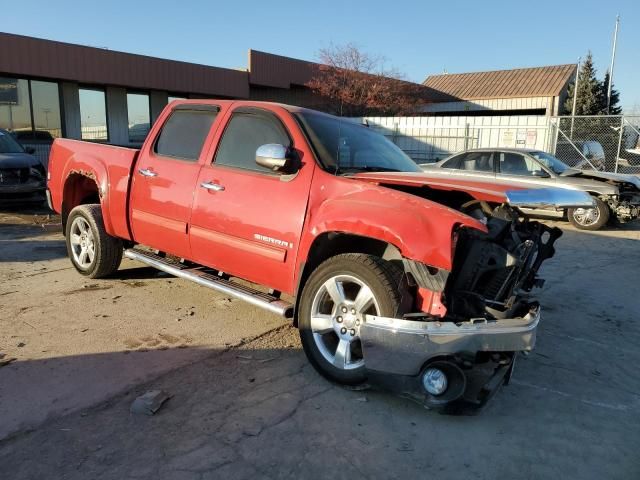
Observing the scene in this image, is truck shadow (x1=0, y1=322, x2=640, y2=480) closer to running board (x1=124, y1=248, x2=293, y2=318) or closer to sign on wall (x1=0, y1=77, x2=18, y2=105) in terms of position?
running board (x1=124, y1=248, x2=293, y2=318)

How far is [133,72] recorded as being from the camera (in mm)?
19016

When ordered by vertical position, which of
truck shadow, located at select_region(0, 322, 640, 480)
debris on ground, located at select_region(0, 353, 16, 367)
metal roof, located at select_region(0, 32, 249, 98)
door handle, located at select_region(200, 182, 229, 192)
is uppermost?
metal roof, located at select_region(0, 32, 249, 98)

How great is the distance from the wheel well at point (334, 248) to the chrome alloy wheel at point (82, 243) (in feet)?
9.93

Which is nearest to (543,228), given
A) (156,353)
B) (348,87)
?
(156,353)

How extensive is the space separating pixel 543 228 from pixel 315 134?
6.38 feet

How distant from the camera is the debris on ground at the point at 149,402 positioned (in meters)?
3.12

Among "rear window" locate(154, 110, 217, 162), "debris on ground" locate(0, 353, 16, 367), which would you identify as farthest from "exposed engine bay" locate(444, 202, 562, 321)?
"debris on ground" locate(0, 353, 16, 367)

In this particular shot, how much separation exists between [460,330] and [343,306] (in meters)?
0.83

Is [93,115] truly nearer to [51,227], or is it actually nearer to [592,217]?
[51,227]

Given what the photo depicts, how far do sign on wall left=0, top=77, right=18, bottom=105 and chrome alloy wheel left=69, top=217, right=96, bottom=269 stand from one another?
13.5m

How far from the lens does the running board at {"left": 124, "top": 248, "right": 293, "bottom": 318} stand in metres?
3.82

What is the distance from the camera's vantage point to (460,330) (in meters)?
2.97

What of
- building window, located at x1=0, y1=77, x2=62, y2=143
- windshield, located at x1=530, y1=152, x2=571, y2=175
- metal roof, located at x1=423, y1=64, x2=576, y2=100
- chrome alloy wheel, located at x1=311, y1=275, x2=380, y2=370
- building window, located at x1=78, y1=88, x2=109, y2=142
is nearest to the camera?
chrome alloy wheel, located at x1=311, y1=275, x2=380, y2=370

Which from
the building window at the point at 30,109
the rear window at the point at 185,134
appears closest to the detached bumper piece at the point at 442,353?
the rear window at the point at 185,134
